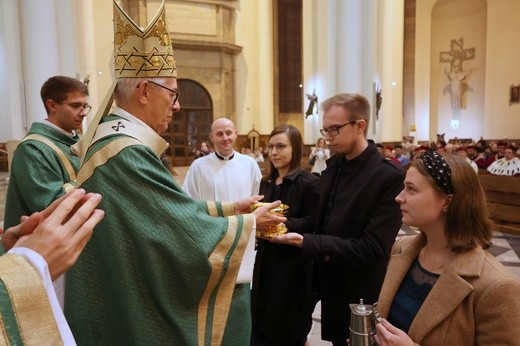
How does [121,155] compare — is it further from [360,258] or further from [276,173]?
[276,173]

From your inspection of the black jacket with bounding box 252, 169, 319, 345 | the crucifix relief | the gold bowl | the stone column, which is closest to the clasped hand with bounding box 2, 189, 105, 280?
the gold bowl

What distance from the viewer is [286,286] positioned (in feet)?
9.00

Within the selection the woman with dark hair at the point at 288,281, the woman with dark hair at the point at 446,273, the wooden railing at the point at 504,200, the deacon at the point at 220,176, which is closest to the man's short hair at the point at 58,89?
the deacon at the point at 220,176

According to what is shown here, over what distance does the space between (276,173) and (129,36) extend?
1.41 meters

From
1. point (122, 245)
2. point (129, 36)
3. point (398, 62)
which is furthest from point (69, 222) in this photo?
point (398, 62)

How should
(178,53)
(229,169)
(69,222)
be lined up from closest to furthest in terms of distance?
(69,222) → (229,169) → (178,53)

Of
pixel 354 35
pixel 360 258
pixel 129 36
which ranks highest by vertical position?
pixel 354 35

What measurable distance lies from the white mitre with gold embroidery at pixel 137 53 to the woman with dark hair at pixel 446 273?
49.0 inches

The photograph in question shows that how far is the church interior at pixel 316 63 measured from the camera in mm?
11907

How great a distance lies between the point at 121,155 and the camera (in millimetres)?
1812

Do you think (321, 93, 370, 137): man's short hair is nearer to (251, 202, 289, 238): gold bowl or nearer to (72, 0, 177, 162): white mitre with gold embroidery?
(251, 202, 289, 238): gold bowl

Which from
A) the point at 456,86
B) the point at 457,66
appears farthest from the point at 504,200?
the point at 457,66

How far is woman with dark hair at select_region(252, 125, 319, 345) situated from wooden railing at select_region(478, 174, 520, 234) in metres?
5.84

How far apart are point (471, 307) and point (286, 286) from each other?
1.44 meters
